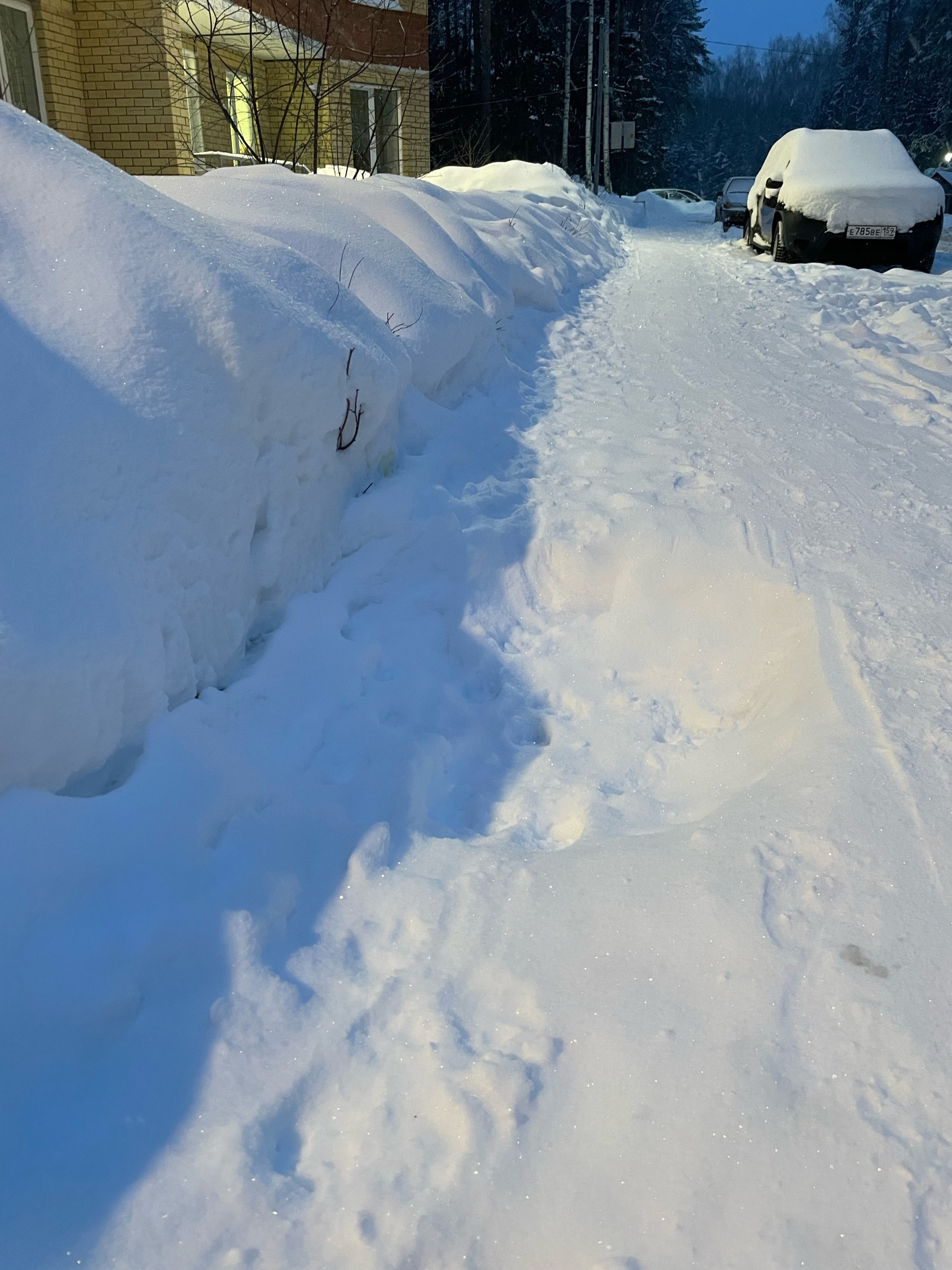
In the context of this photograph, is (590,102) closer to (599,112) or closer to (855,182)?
(599,112)

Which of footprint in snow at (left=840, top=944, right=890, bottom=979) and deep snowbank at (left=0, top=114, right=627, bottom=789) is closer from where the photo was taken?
footprint in snow at (left=840, top=944, right=890, bottom=979)

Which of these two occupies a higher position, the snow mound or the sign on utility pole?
the sign on utility pole

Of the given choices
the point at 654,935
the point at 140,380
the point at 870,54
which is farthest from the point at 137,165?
the point at 870,54

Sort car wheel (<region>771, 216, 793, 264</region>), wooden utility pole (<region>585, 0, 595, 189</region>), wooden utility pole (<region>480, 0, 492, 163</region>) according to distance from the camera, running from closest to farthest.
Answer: car wheel (<region>771, 216, 793, 264</region>) < wooden utility pole (<region>585, 0, 595, 189</region>) < wooden utility pole (<region>480, 0, 492, 163</region>)

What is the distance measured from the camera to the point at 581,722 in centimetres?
291

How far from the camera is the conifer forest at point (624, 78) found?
83.6 feet

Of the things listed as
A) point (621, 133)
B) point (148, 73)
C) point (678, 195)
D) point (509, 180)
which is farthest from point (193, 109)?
point (678, 195)

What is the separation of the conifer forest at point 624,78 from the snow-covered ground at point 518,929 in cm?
1187

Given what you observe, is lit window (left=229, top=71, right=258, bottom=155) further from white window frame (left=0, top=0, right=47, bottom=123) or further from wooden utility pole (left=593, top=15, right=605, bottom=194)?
wooden utility pole (left=593, top=15, right=605, bottom=194)

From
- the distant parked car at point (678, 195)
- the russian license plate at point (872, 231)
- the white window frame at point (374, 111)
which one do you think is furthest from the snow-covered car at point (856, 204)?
the distant parked car at point (678, 195)

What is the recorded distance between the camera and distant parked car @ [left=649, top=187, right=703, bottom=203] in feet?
109

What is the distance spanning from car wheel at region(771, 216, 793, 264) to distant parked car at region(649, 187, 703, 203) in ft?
70.2

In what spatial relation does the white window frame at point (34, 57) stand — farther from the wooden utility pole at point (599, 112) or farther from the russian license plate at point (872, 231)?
the wooden utility pole at point (599, 112)

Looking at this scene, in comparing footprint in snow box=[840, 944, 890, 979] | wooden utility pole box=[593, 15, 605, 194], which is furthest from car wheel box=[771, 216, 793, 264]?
wooden utility pole box=[593, 15, 605, 194]
